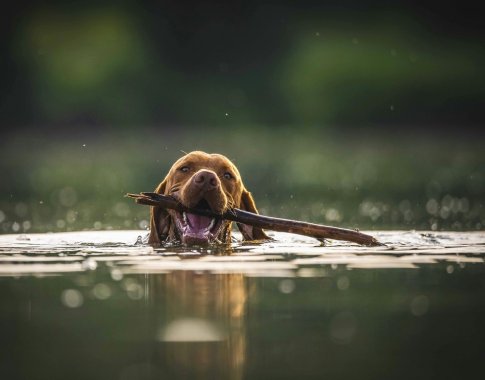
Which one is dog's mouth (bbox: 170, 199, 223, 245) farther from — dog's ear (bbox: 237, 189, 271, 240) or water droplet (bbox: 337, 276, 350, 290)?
water droplet (bbox: 337, 276, 350, 290)

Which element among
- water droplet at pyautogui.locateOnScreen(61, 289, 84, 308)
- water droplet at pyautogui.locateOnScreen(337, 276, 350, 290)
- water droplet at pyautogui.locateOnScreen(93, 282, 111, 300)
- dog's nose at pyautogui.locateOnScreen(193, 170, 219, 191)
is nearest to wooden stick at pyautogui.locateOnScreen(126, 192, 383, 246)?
dog's nose at pyautogui.locateOnScreen(193, 170, 219, 191)

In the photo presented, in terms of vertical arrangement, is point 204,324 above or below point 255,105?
below

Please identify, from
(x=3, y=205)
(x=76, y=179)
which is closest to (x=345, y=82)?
(x=76, y=179)

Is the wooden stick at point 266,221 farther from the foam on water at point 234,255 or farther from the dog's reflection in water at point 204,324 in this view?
the dog's reflection in water at point 204,324

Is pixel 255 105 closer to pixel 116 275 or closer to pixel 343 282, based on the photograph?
pixel 116 275

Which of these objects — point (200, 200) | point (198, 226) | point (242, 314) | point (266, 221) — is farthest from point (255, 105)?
point (242, 314)
